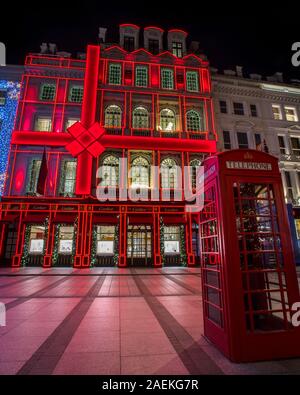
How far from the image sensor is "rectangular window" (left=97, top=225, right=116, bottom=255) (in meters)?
16.0

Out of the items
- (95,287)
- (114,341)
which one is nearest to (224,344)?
(114,341)

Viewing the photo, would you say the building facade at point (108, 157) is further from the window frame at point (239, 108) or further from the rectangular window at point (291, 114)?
the rectangular window at point (291, 114)

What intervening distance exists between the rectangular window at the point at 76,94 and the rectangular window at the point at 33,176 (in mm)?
5912

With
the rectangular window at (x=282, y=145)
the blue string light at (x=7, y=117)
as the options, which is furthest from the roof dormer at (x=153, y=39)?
the rectangular window at (x=282, y=145)

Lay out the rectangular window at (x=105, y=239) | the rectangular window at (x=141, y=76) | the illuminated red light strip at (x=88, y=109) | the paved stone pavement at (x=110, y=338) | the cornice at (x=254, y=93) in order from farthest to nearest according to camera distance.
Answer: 1. the cornice at (x=254, y=93)
2. the rectangular window at (x=141, y=76)
3. the illuminated red light strip at (x=88, y=109)
4. the rectangular window at (x=105, y=239)
5. the paved stone pavement at (x=110, y=338)

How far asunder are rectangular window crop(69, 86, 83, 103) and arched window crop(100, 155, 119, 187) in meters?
5.64

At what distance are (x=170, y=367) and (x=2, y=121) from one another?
20.6 metres

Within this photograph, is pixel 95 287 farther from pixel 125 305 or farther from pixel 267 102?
pixel 267 102

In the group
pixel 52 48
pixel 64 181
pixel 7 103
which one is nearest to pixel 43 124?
pixel 7 103

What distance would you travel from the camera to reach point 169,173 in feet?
59.1

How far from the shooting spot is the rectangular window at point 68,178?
1677 cm

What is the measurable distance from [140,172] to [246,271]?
49.4 feet

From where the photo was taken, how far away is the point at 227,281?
2969 millimetres
